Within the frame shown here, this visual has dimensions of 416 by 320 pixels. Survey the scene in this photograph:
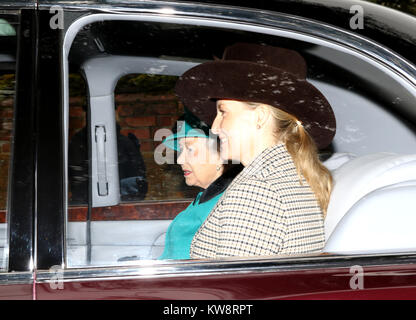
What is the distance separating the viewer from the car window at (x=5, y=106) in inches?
63.7

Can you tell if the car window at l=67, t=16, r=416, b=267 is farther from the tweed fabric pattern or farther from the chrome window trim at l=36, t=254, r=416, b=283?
the tweed fabric pattern

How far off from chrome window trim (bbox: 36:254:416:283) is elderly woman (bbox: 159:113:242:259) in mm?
257

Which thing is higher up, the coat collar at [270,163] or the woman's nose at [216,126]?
the woman's nose at [216,126]

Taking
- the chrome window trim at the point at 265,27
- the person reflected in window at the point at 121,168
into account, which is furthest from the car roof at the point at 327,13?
the person reflected in window at the point at 121,168

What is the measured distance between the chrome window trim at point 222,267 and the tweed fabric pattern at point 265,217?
3.8 inches

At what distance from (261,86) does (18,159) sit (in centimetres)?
78

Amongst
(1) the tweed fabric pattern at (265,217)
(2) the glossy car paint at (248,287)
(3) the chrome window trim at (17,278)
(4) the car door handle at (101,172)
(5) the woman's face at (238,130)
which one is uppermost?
(5) the woman's face at (238,130)

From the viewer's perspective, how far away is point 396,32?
175cm

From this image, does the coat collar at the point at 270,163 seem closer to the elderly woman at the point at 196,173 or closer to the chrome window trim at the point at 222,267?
the elderly woman at the point at 196,173

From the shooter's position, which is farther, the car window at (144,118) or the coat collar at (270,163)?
the coat collar at (270,163)

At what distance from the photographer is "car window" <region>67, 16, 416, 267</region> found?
5.75 feet

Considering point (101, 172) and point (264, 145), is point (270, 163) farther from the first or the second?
point (101, 172)

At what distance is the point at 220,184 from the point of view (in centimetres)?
205
